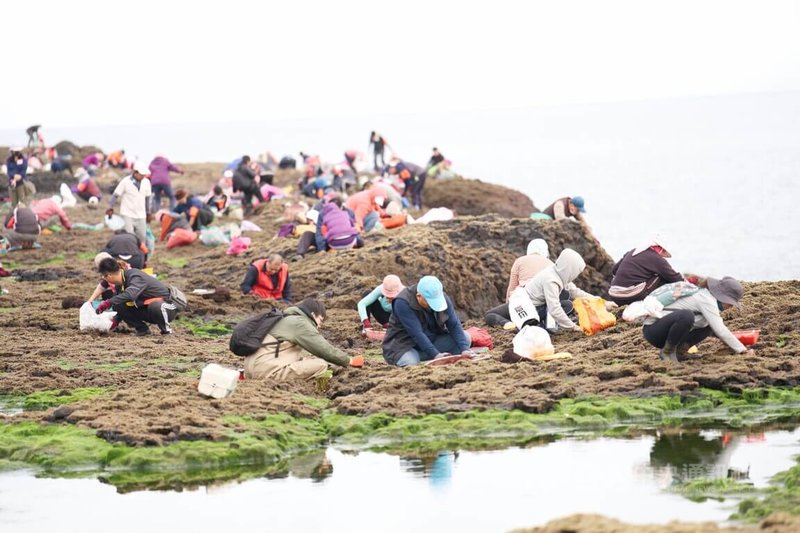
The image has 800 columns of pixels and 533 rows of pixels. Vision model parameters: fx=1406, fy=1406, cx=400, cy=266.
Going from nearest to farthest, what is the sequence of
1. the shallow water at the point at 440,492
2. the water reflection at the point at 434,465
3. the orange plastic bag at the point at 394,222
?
the shallow water at the point at 440,492
the water reflection at the point at 434,465
the orange plastic bag at the point at 394,222

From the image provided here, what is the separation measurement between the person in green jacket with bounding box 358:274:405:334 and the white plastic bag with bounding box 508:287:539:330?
50.1 inches

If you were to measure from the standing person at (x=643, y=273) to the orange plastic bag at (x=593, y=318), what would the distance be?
0.46 m

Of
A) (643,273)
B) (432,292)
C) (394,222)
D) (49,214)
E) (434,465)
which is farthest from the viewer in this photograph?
(49,214)

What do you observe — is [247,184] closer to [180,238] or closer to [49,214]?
[49,214]

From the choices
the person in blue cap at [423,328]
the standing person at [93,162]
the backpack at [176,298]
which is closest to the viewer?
the person in blue cap at [423,328]

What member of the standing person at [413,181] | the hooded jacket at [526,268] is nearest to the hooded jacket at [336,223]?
the hooded jacket at [526,268]

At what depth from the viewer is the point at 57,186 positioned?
4444 centimetres

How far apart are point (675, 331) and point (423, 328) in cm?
278

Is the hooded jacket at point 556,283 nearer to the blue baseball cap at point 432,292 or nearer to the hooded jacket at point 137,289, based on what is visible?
the blue baseball cap at point 432,292

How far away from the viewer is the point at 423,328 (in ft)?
48.5

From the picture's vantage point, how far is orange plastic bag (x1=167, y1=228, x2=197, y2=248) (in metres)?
27.9

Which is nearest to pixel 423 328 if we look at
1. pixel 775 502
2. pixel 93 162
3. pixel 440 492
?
pixel 440 492

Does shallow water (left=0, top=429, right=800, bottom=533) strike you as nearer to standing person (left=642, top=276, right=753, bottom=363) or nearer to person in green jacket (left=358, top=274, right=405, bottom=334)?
standing person (left=642, top=276, right=753, bottom=363)

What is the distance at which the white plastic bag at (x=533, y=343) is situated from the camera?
14555 mm
